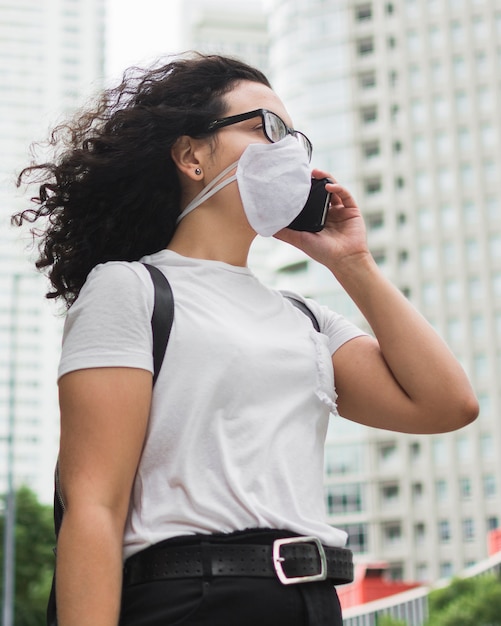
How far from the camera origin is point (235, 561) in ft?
6.68

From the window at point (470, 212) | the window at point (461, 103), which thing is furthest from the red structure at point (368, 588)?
the window at point (461, 103)

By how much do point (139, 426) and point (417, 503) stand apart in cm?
6323

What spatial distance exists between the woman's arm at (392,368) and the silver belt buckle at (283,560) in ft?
1.65

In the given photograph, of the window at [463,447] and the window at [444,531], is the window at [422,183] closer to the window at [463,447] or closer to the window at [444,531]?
the window at [463,447]

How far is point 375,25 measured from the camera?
239 feet

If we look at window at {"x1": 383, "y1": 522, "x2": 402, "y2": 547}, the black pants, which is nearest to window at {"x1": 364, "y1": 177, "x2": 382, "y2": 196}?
window at {"x1": 383, "y1": 522, "x2": 402, "y2": 547}

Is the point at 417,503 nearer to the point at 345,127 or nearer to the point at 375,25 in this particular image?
the point at 345,127

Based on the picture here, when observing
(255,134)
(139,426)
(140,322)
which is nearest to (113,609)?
(139,426)

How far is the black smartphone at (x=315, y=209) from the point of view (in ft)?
8.73

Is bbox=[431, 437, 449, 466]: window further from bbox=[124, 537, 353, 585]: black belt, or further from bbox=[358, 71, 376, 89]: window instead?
bbox=[124, 537, 353, 585]: black belt

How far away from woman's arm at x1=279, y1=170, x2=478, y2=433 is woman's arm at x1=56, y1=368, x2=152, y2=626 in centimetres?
59

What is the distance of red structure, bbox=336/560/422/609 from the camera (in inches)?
2125

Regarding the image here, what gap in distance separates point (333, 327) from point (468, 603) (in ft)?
137

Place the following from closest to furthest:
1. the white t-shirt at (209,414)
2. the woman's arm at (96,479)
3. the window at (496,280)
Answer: the woman's arm at (96,479), the white t-shirt at (209,414), the window at (496,280)
